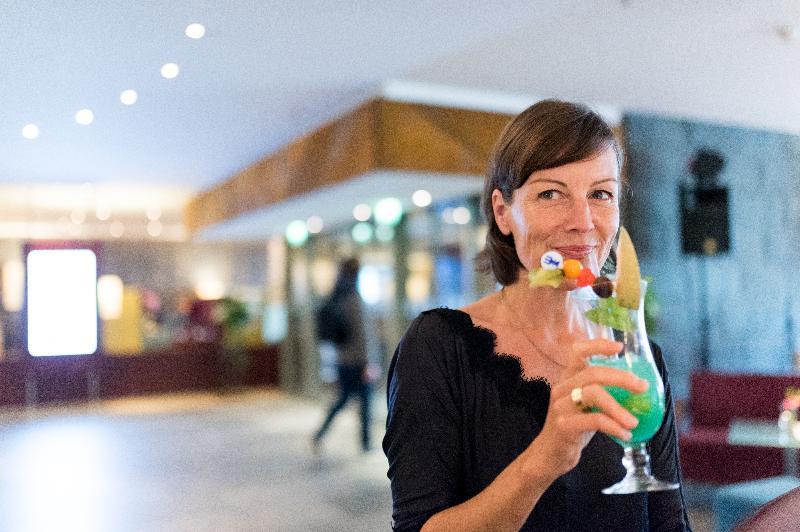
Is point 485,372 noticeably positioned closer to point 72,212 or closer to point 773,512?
point 773,512

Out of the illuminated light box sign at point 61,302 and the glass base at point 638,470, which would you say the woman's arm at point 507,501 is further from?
the illuminated light box sign at point 61,302

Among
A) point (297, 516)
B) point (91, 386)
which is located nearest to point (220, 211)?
point (91, 386)

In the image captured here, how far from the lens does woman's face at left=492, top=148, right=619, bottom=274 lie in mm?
1099

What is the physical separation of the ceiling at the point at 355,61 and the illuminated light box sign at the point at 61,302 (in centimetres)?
433

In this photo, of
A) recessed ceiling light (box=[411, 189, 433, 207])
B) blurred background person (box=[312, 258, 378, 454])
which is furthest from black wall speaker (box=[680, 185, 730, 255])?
blurred background person (box=[312, 258, 378, 454])

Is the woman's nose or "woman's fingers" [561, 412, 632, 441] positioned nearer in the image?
"woman's fingers" [561, 412, 632, 441]

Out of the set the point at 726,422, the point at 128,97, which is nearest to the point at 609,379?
the point at 726,422

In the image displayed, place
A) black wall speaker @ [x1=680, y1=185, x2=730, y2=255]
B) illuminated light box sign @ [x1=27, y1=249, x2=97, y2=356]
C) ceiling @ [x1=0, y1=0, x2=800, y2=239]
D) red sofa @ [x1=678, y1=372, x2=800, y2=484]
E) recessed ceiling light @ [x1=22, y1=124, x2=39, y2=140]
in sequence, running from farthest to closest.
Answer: illuminated light box sign @ [x1=27, y1=249, x2=97, y2=356] → recessed ceiling light @ [x1=22, y1=124, x2=39, y2=140] → black wall speaker @ [x1=680, y1=185, x2=730, y2=255] → red sofa @ [x1=678, y1=372, x2=800, y2=484] → ceiling @ [x1=0, y1=0, x2=800, y2=239]

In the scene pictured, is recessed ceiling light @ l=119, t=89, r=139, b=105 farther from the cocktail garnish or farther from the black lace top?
the cocktail garnish

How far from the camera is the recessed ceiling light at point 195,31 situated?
15.7ft

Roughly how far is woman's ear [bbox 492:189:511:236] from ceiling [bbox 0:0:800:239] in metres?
3.53

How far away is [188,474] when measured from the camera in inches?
268

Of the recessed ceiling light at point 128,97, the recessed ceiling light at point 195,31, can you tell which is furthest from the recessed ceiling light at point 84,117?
the recessed ceiling light at point 195,31

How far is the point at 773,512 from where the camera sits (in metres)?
1.31
